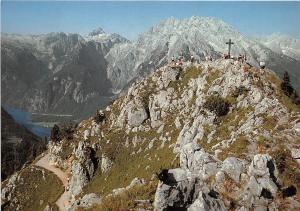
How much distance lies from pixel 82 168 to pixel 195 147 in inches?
4565

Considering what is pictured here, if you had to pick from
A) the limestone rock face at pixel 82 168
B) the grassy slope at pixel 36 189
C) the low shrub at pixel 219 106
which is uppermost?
the low shrub at pixel 219 106

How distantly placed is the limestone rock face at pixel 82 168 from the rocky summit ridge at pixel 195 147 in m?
0.43

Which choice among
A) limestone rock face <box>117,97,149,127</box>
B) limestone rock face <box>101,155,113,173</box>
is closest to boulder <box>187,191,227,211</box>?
limestone rock face <box>101,155,113,173</box>

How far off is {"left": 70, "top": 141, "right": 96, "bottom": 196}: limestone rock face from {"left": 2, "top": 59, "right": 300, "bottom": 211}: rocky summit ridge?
0.43m

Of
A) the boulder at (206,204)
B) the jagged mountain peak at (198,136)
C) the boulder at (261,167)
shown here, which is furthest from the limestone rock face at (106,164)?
the boulder at (206,204)

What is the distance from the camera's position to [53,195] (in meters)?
171

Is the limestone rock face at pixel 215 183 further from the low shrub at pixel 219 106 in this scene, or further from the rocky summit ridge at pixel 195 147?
the low shrub at pixel 219 106

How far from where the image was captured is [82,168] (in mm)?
172125

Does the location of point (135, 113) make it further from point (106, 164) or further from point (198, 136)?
point (198, 136)

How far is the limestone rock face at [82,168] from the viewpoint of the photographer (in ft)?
552

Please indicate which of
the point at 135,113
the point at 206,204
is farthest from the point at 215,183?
the point at 135,113

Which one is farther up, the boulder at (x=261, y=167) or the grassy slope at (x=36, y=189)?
the boulder at (x=261, y=167)

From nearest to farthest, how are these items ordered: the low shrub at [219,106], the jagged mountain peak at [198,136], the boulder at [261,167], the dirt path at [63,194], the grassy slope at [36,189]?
the jagged mountain peak at [198,136], the boulder at [261,167], the low shrub at [219,106], the dirt path at [63,194], the grassy slope at [36,189]

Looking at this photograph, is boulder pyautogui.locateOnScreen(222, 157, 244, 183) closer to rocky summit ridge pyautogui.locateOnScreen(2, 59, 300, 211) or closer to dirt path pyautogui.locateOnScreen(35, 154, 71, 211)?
rocky summit ridge pyautogui.locateOnScreen(2, 59, 300, 211)
